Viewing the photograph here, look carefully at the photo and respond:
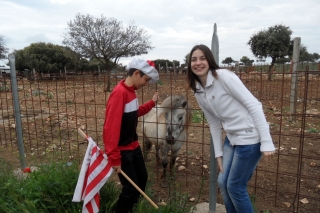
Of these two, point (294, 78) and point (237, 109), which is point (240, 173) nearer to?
point (237, 109)

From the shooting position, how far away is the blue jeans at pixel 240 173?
2.33 meters

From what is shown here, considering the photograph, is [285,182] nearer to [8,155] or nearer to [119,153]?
[119,153]

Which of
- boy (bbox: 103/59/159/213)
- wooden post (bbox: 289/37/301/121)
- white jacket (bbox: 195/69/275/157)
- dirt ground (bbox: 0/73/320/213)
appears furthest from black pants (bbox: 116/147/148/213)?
wooden post (bbox: 289/37/301/121)

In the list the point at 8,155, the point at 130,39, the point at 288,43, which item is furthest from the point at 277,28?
the point at 8,155

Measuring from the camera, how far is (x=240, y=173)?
93.4 inches

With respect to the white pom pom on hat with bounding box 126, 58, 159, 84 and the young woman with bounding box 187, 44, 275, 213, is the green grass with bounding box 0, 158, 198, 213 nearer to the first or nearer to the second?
the young woman with bounding box 187, 44, 275, 213

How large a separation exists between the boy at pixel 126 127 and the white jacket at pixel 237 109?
2.42 feet

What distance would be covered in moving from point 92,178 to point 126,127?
2.30 feet

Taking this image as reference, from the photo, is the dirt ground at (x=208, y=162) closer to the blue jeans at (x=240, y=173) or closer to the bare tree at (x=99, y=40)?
the blue jeans at (x=240, y=173)

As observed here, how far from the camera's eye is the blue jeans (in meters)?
2.33

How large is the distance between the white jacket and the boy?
737 mm

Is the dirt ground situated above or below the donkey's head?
below

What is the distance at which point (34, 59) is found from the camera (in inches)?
1067

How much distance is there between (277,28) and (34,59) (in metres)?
23.6
